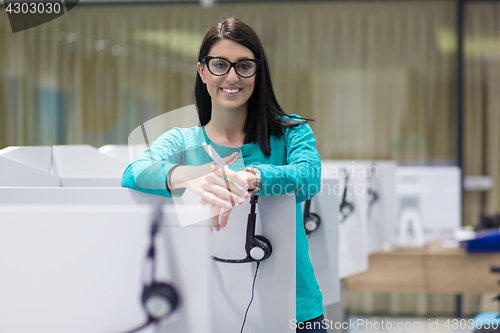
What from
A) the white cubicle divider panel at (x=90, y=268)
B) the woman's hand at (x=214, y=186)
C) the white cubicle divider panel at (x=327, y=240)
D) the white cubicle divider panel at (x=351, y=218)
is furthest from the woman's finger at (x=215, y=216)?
the white cubicle divider panel at (x=351, y=218)

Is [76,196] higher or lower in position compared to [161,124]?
lower

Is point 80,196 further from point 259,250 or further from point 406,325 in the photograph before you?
point 406,325

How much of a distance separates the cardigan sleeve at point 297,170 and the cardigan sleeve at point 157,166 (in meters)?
0.15

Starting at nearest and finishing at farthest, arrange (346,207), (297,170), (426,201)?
(297,170)
(346,207)
(426,201)

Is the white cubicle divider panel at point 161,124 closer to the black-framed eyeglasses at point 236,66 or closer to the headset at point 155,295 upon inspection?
the black-framed eyeglasses at point 236,66

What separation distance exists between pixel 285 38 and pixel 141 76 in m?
1.32

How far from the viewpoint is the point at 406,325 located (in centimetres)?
312

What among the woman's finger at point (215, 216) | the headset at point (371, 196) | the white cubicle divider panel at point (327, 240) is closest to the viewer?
the woman's finger at point (215, 216)

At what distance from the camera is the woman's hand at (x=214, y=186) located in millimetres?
649

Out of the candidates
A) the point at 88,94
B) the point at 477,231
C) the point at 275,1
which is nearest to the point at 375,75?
the point at 275,1

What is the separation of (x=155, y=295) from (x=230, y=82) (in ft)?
1.63

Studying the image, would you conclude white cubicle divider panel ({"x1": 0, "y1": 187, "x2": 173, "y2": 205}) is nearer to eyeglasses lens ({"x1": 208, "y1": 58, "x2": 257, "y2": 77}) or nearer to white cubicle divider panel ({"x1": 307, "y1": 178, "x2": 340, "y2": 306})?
eyeglasses lens ({"x1": 208, "y1": 58, "x2": 257, "y2": 77})

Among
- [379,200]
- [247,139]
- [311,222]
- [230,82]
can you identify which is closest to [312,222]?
[311,222]

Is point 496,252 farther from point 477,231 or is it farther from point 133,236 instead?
point 133,236
